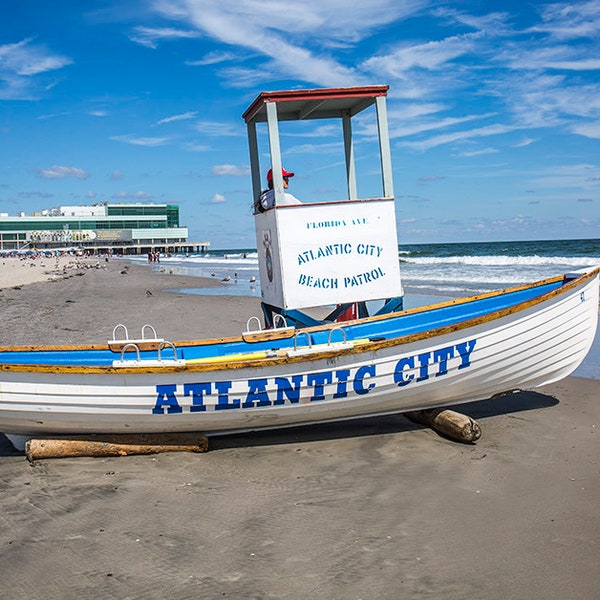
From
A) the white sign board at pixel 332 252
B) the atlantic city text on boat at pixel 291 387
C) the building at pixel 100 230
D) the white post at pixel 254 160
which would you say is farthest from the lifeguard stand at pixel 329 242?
the building at pixel 100 230

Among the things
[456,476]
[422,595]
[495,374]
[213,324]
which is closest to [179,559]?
[422,595]

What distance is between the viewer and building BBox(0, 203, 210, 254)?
131875 mm

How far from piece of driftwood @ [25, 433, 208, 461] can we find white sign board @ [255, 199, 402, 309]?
2.02 meters

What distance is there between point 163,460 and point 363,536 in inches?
90.8

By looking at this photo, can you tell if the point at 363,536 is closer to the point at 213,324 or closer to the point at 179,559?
the point at 179,559

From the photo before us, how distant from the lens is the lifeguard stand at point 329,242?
719cm

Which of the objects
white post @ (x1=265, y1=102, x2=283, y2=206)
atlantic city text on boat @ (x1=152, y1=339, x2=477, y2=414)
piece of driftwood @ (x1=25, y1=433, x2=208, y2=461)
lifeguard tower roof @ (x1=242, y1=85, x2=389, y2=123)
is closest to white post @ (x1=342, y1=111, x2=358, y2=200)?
lifeguard tower roof @ (x1=242, y1=85, x2=389, y2=123)

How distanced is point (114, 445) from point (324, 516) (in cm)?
229

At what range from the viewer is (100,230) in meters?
136

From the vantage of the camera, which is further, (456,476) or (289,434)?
(289,434)

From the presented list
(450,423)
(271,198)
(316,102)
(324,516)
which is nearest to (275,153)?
(271,198)

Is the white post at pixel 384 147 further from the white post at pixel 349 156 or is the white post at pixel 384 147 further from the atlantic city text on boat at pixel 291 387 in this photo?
the atlantic city text on boat at pixel 291 387

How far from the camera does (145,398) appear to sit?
572cm

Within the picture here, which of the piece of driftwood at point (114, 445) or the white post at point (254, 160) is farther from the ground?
the white post at point (254, 160)
